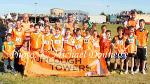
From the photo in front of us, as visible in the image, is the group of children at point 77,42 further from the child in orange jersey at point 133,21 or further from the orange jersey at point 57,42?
the child in orange jersey at point 133,21

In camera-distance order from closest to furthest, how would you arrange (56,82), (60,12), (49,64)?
(56,82), (49,64), (60,12)

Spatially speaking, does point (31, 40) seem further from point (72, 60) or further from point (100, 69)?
point (100, 69)

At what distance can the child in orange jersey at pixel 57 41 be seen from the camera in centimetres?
1336

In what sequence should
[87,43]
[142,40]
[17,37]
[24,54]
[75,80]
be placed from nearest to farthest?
[75,80] → [24,54] → [87,43] → [142,40] → [17,37]

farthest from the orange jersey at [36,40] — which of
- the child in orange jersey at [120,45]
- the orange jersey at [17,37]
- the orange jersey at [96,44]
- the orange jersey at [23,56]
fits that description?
the child in orange jersey at [120,45]

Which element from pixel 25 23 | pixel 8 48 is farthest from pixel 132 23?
pixel 8 48

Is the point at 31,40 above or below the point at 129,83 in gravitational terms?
above

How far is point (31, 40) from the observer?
43.9 feet

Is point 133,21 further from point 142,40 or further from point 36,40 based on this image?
point 36,40

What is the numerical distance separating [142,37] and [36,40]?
3.53m

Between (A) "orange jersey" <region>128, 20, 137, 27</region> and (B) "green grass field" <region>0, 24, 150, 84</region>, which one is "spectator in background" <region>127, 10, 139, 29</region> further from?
(B) "green grass field" <region>0, 24, 150, 84</region>

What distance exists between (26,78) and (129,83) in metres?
3.20

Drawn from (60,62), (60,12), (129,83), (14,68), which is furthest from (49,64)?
(60,12)

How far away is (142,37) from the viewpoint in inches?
533
